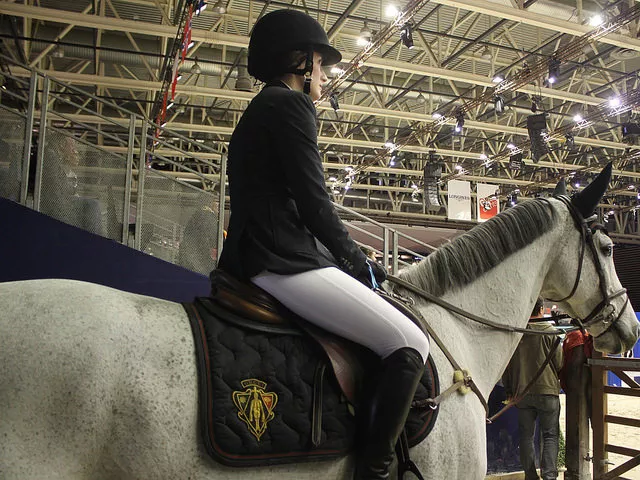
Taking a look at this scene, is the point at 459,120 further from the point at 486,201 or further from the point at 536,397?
the point at 536,397

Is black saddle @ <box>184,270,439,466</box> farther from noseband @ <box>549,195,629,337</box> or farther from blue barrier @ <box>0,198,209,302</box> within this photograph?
blue barrier @ <box>0,198,209,302</box>

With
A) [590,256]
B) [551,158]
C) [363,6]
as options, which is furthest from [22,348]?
[551,158]

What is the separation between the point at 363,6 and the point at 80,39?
6.06m

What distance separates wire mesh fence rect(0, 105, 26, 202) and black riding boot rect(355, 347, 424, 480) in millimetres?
4508

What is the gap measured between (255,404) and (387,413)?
0.39 metres

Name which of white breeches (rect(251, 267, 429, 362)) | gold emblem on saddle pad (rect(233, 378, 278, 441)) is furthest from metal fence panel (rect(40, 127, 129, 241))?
gold emblem on saddle pad (rect(233, 378, 278, 441))

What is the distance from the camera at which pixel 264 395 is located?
1.53 m

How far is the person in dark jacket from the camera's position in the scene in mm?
1590

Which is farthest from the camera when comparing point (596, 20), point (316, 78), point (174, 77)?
point (596, 20)

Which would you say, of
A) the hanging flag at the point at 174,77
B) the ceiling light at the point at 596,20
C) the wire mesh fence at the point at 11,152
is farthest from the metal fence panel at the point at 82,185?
the ceiling light at the point at 596,20

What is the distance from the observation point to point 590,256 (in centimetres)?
243

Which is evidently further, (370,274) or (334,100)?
(334,100)

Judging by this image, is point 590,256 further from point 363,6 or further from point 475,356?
point 363,6

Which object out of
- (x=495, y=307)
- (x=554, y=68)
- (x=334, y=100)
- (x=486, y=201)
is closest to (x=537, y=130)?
(x=554, y=68)
